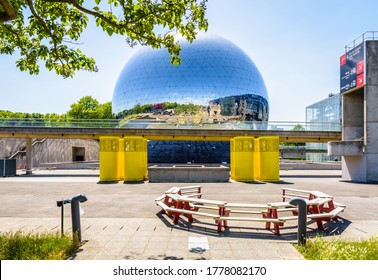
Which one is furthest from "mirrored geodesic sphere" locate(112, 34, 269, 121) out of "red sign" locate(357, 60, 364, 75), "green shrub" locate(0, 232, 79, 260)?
"green shrub" locate(0, 232, 79, 260)

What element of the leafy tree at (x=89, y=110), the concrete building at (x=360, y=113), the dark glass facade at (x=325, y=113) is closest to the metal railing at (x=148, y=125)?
the concrete building at (x=360, y=113)

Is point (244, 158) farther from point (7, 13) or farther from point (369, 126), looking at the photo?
point (7, 13)

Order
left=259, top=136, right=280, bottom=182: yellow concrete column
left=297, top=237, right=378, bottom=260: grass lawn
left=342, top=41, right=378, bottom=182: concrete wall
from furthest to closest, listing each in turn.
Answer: left=259, top=136, right=280, bottom=182: yellow concrete column → left=342, top=41, right=378, bottom=182: concrete wall → left=297, top=237, right=378, bottom=260: grass lawn

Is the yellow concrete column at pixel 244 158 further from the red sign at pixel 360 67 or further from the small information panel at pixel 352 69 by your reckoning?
the red sign at pixel 360 67

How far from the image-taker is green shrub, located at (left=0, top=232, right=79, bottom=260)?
473 centimetres

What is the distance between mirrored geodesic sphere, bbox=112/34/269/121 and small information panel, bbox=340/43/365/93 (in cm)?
1905

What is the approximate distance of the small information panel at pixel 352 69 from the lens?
744 inches

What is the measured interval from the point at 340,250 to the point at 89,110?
6493 cm

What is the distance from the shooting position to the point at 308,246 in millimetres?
5457

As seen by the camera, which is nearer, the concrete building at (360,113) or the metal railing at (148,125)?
the concrete building at (360,113)

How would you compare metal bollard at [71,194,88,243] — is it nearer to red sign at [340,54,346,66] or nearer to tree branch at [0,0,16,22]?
tree branch at [0,0,16,22]

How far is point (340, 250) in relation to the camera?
4.94 meters

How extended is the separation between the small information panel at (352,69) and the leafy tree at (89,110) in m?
52.8

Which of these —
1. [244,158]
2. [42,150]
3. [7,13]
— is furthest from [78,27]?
[42,150]
